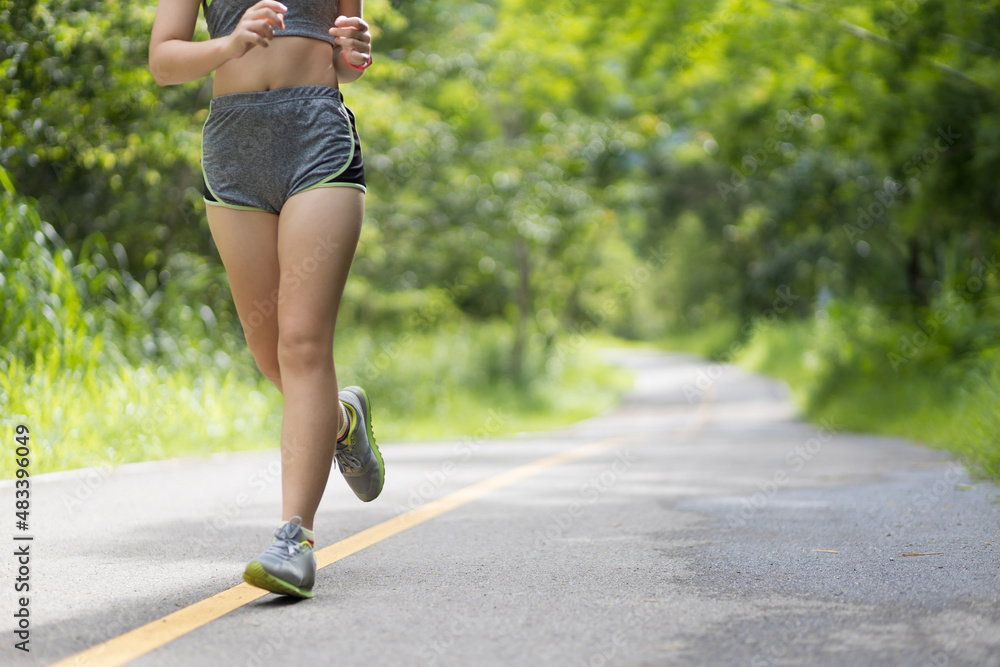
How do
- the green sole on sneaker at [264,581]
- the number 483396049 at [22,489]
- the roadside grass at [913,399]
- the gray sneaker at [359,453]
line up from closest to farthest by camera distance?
the green sole on sneaker at [264,581], the gray sneaker at [359,453], the number 483396049 at [22,489], the roadside grass at [913,399]

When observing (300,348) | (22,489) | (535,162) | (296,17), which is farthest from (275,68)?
(535,162)

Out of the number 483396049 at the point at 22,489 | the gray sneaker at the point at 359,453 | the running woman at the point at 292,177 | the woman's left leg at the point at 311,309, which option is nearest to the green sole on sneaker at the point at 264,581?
the running woman at the point at 292,177

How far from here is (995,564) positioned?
354 cm

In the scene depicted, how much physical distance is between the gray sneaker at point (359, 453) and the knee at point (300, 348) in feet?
1.56

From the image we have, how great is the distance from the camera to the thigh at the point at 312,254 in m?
3.24

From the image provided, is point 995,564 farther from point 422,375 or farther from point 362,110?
point 422,375

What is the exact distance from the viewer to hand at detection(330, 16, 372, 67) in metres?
3.30

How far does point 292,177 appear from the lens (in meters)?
3.29

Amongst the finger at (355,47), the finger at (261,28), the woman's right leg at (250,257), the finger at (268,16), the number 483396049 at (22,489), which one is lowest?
the number 483396049 at (22,489)

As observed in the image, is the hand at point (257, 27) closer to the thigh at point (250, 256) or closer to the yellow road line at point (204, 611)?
the thigh at point (250, 256)

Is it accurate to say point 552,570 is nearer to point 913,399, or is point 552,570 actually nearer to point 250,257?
point 250,257

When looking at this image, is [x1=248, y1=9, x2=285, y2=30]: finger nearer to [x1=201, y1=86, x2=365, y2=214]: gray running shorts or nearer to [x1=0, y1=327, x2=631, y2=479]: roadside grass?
[x1=201, y1=86, x2=365, y2=214]: gray running shorts

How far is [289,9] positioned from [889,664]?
2490 mm

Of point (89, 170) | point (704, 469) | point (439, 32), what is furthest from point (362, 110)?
point (704, 469)
